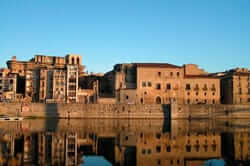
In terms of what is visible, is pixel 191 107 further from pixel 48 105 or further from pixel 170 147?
pixel 170 147

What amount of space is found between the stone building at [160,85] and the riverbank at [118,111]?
6748 mm

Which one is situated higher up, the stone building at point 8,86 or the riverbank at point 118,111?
the stone building at point 8,86

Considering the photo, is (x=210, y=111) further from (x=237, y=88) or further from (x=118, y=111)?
(x=118, y=111)

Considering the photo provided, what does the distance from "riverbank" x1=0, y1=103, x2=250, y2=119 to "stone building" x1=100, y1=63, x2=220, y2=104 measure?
6748 millimetres

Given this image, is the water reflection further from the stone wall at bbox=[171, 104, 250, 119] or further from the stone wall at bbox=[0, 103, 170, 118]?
the stone wall at bbox=[171, 104, 250, 119]

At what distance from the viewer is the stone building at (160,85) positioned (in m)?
74.3

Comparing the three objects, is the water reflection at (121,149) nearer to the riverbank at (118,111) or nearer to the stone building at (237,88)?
the riverbank at (118,111)

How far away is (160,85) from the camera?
75.8 meters

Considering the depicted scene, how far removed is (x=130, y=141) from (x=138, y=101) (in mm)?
38858

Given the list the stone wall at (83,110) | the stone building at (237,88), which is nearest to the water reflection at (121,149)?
the stone wall at (83,110)

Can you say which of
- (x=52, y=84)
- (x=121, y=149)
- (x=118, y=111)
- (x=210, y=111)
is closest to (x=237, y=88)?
(x=210, y=111)

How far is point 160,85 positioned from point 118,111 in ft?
51.2

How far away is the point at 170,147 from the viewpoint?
1228 inches

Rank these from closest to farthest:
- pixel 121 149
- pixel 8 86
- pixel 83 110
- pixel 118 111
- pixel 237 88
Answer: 1. pixel 121 149
2. pixel 83 110
3. pixel 118 111
4. pixel 8 86
5. pixel 237 88
